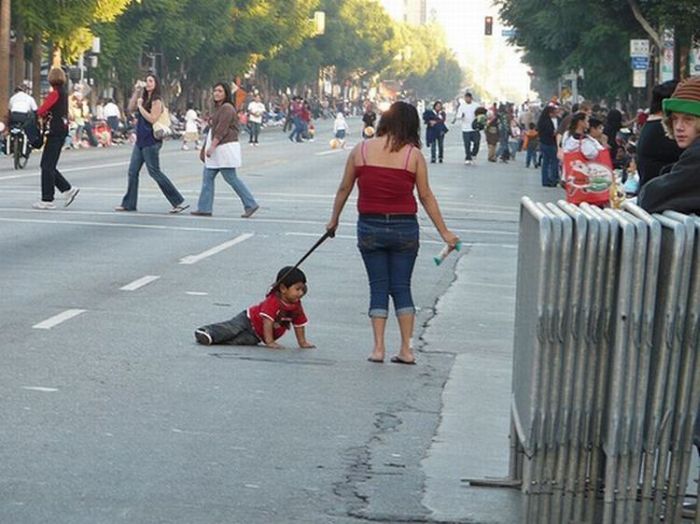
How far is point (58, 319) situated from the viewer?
13445 millimetres

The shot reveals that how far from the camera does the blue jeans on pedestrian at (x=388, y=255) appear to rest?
467 inches

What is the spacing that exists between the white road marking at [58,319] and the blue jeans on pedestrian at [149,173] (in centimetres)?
1109

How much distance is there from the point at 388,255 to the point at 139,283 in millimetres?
4672

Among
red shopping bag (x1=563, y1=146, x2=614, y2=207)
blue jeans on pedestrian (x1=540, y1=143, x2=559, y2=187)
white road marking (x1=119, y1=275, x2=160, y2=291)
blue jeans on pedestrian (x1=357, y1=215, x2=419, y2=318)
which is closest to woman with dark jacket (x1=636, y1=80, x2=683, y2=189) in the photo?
blue jeans on pedestrian (x1=357, y1=215, x2=419, y2=318)

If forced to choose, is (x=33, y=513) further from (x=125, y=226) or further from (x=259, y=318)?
(x=125, y=226)

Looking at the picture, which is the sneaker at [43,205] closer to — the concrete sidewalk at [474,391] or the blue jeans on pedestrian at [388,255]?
the concrete sidewalk at [474,391]

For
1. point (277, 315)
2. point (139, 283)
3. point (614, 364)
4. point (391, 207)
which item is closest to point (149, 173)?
point (139, 283)

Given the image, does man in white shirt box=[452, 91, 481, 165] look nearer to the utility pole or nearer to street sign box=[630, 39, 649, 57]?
street sign box=[630, 39, 649, 57]

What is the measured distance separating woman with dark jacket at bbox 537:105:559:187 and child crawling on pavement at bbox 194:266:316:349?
2701 centimetres

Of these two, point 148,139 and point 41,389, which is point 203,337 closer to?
point 41,389

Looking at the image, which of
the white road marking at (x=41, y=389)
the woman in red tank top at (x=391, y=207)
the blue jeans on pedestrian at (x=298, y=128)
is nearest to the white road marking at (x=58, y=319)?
the woman in red tank top at (x=391, y=207)

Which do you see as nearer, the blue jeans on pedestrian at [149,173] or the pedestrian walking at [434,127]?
the blue jeans on pedestrian at [149,173]

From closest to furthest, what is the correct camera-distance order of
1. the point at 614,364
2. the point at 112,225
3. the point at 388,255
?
the point at 614,364
the point at 388,255
the point at 112,225

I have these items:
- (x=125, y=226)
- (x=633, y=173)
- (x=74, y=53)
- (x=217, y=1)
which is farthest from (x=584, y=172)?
(x=217, y=1)
